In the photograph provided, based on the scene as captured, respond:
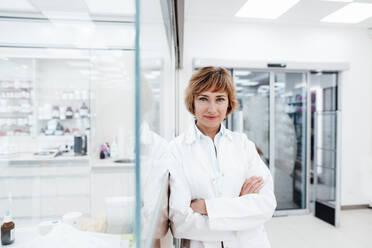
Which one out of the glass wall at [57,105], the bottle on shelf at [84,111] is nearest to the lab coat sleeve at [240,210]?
the glass wall at [57,105]

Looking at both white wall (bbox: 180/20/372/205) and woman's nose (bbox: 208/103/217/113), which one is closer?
woman's nose (bbox: 208/103/217/113)

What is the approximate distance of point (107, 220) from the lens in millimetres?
550

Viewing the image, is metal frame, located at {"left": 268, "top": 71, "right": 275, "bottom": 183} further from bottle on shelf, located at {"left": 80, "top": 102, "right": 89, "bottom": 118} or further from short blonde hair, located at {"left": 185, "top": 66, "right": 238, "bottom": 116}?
short blonde hair, located at {"left": 185, "top": 66, "right": 238, "bottom": 116}

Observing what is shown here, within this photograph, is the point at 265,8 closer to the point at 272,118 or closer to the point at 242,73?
the point at 242,73

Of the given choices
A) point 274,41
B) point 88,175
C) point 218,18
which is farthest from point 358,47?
point 88,175

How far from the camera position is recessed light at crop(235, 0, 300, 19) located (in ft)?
9.25

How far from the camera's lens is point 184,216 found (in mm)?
905

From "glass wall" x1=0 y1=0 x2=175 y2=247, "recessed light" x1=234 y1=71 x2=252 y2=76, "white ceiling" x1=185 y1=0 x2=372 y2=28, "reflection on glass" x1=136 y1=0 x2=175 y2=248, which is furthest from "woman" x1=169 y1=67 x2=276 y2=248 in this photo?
"recessed light" x1=234 y1=71 x2=252 y2=76

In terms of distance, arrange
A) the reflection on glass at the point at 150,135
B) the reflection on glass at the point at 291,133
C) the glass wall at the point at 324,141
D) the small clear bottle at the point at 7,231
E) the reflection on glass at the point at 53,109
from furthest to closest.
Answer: the reflection on glass at the point at 291,133, the glass wall at the point at 324,141, the reflection on glass at the point at 53,109, the small clear bottle at the point at 7,231, the reflection on glass at the point at 150,135

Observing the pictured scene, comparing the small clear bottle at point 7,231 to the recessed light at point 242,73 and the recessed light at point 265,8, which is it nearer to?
the recessed light at point 265,8

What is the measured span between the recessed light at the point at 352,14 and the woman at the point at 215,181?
2918 millimetres

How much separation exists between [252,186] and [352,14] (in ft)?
10.9

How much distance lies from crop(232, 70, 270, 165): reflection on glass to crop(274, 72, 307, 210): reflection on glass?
201 mm

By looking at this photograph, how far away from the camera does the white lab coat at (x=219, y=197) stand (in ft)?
2.99
